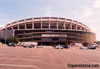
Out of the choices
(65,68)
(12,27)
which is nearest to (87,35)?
(12,27)

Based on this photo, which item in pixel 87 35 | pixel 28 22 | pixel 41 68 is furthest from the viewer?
pixel 87 35

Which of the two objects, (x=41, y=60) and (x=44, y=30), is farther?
(x=44, y=30)

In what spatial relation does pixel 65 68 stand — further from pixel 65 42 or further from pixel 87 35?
pixel 87 35

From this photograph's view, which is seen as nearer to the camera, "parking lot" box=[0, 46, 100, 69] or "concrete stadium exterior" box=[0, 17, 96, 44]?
"parking lot" box=[0, 46, 100, 69]

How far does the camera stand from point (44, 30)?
115 metres

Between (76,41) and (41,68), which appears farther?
(76,41)

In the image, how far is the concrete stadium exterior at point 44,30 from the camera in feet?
371

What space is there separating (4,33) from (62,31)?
4455cm

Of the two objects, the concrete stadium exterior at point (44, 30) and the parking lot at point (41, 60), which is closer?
the parking lot at point (41, 60)

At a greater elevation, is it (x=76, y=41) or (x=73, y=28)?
(x=73, y=28)

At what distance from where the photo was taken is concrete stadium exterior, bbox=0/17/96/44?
11306cm

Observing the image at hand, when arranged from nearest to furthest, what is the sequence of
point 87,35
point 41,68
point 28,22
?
point 41,68
point 28,22
point 87,35

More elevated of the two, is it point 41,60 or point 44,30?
point 44,30

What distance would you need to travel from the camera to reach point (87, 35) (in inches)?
4850
